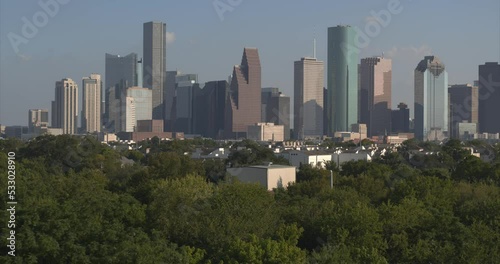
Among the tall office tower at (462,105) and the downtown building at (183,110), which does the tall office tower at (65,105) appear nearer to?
the downtown building at (183,110)

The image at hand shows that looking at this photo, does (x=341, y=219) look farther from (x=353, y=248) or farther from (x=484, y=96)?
(x=484, y=96)

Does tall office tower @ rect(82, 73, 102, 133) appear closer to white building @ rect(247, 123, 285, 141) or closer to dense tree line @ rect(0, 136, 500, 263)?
white building @ rect(247, 123, 285, 141)

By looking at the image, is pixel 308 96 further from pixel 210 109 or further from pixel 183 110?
pixel 183 110

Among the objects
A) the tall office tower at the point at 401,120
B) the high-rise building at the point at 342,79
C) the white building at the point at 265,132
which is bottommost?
the white building at the point at 265,132

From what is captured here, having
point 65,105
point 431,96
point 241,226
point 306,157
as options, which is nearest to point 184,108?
point 65,105

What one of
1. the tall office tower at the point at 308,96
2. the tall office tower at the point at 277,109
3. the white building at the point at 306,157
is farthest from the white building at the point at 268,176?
the tall office tower at the point at 277,109

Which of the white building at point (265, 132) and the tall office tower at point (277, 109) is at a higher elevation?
the tall office tower at point (277, 109)

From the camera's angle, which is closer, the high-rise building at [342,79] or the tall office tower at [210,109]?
the high-rise building at [342,79]
